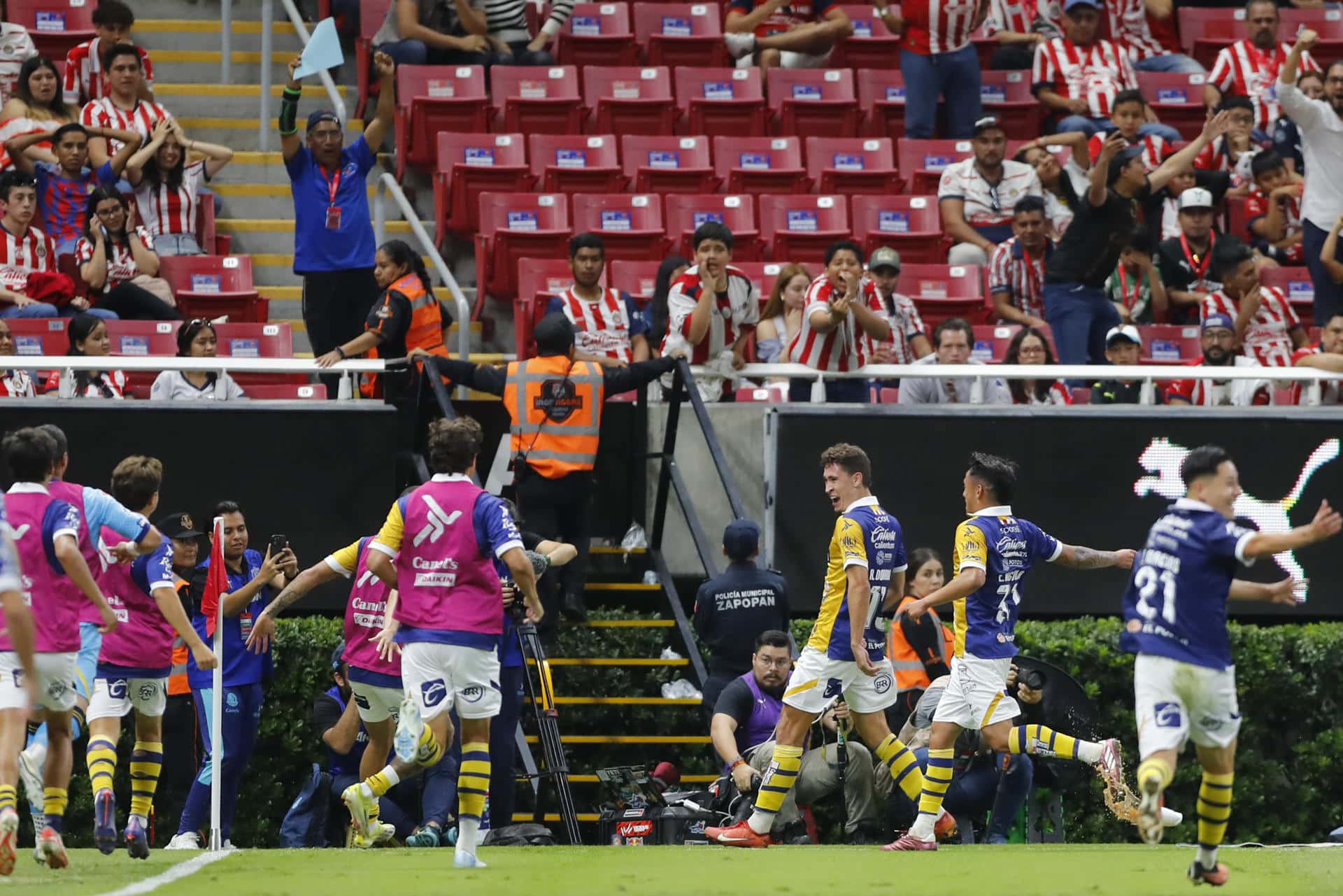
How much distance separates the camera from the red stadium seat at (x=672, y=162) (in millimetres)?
16406

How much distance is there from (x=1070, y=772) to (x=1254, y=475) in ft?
10.4

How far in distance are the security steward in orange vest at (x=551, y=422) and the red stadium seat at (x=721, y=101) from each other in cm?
546

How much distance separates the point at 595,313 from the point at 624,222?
246 centimetres

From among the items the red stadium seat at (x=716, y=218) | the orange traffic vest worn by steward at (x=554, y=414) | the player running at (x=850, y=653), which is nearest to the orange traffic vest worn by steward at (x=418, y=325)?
the orange traffic vest worn by steward at (x=554, y=414)

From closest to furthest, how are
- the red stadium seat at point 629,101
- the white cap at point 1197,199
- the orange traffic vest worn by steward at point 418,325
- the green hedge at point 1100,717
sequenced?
1. the green hedge at point 1100,717
2. the orange traffic vest worn by steward at point 418,325
3. the white cap at point 1197,199
4. the red stadium seat at point 629,101

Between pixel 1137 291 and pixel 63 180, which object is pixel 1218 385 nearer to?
pixel 1137 291

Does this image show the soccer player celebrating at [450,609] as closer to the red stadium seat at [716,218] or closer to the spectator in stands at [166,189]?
the spectator in stands at [166,189]

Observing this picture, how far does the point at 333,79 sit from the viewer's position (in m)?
18.1

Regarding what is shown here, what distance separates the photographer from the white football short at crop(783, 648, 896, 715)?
9.75 meters

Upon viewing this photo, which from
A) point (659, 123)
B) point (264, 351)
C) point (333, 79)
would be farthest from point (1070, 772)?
point (333, 79)

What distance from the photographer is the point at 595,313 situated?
13414 mm

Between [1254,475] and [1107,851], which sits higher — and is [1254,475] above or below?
above

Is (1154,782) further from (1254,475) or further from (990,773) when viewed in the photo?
(1254,475)

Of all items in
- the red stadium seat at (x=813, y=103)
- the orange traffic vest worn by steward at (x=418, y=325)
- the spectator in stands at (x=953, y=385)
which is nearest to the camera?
the orange traffic vest worn by steward at (x=418, y=325)
